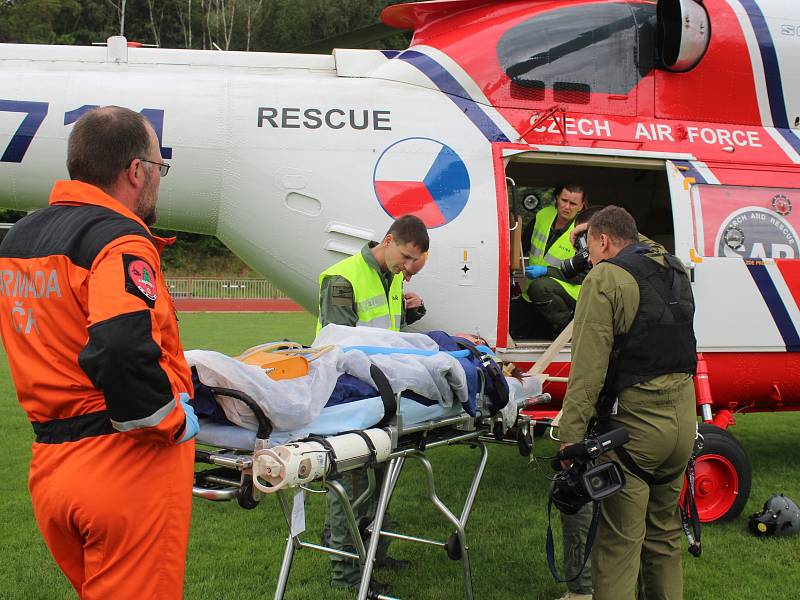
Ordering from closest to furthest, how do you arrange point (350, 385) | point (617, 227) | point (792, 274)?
point (350, 385) → point (617, 227) → point (792, 274)

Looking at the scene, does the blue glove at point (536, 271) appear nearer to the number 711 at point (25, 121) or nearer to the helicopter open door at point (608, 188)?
the helicopter open door at point (608, 188)

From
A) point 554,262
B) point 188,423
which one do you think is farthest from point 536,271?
point 188,423

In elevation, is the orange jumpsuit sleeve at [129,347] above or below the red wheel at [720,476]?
above

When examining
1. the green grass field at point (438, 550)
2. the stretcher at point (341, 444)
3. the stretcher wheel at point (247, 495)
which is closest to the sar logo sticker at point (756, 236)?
the green grass field at point (438, 550)

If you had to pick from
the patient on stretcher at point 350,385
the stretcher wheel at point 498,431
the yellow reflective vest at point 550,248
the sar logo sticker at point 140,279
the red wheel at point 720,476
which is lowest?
the red wheel at point 720,476

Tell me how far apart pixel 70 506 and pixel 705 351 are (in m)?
4.69

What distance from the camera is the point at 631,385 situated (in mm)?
3422

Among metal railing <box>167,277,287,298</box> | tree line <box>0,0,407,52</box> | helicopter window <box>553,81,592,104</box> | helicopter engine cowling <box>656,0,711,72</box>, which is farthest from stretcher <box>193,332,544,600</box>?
tree line <box>0,0,407,52</box>

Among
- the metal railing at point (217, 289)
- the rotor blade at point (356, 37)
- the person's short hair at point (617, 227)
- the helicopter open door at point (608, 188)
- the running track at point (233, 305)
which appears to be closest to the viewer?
the person's short hair at point (617, 227)

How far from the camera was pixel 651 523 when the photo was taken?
11.8 feet

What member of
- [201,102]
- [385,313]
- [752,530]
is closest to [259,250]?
[201,102]

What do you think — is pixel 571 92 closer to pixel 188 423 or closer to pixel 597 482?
pixel 597 482

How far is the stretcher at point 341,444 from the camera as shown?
2602 mm

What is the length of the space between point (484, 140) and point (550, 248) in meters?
1.09
